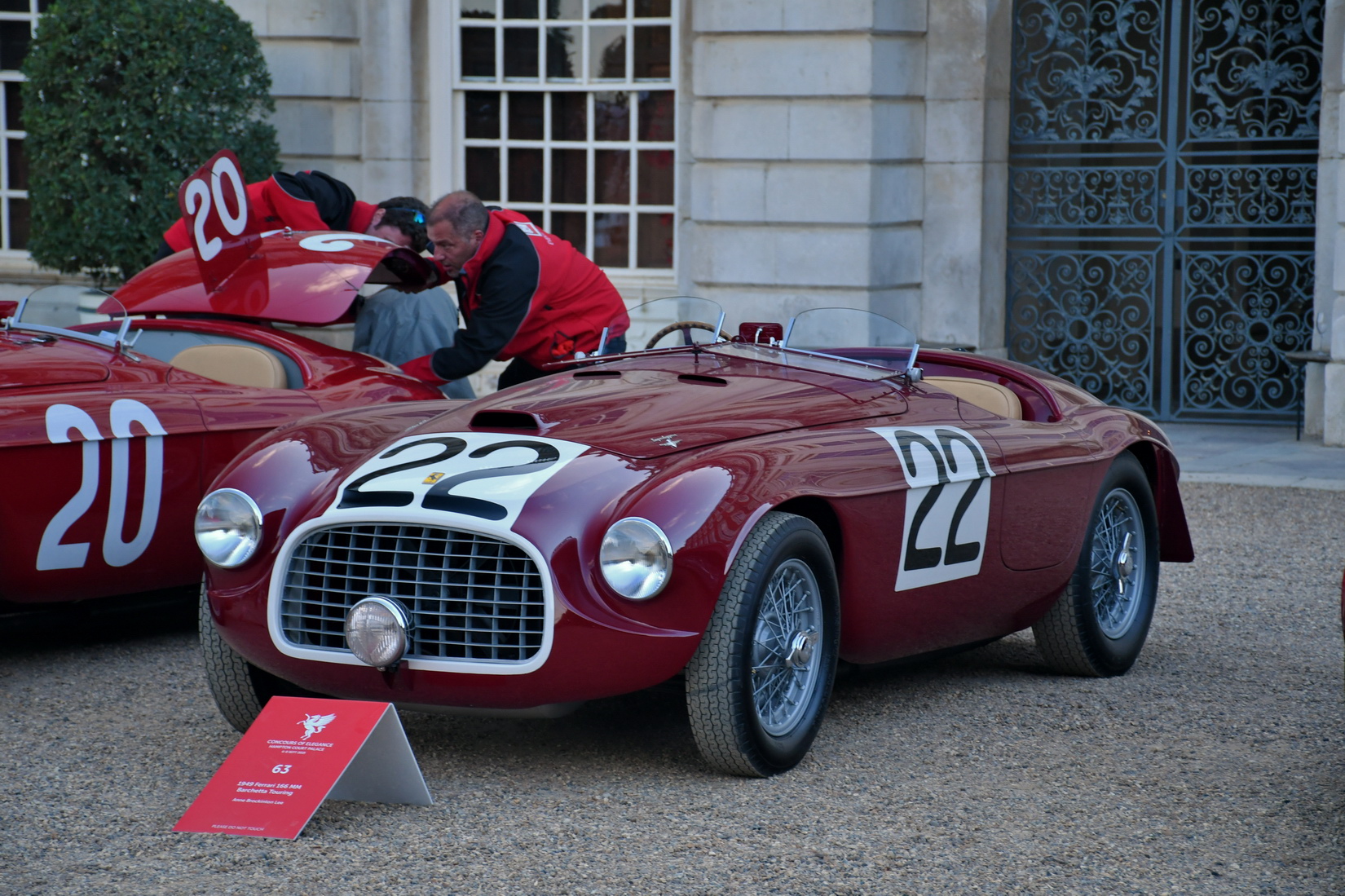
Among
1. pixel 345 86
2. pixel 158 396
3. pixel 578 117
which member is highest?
pixel 345 86

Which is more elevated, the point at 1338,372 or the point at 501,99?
the point at 501,99

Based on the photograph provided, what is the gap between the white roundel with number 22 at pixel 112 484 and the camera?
4699 millimetres

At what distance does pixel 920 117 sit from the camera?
36.8 ft

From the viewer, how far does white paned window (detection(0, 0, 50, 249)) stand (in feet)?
41.6

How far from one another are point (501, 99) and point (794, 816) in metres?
9.22

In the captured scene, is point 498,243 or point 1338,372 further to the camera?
point 1338,372

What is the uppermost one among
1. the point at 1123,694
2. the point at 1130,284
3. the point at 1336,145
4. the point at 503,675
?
the point at 1336,145

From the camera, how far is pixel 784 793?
3732mm

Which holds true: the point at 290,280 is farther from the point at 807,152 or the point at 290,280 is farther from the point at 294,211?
the point at 807,152

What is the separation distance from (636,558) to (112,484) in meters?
2.03

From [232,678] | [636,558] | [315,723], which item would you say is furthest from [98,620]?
[636,558]

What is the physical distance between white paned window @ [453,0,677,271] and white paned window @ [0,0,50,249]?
363cm

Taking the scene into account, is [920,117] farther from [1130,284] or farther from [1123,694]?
[1123,694]

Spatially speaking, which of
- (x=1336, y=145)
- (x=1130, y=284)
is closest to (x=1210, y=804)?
(x=1336, y=145)
